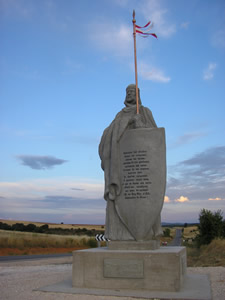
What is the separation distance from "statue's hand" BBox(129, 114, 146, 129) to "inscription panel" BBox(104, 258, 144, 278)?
128 inches

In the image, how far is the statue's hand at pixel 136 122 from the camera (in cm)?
834

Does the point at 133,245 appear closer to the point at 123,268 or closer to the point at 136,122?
the point at 123,268

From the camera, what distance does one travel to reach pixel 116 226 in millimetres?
7930

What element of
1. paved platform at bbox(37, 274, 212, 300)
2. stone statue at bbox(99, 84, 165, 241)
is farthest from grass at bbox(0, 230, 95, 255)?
stone statue at bbox(99, 84, 165, 241)

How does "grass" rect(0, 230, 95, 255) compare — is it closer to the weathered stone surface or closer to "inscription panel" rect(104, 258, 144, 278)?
the weathered stone surface

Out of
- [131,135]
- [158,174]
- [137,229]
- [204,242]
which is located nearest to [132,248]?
[137,229]

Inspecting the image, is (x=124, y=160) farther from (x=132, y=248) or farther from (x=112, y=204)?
(x=132, y=248)

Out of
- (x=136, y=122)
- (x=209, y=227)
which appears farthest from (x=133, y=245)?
(x=209, y=227)

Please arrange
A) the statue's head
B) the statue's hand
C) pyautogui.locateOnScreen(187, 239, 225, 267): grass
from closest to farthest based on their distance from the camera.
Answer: the statue's hand
the statue's head
pyautogui.locateOnScreen(187, 239, 225, 267): grass

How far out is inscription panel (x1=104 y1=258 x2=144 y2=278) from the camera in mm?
6812

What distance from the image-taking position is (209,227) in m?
20.3

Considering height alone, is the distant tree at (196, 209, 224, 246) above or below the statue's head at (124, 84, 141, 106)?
below

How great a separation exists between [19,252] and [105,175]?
18152mm

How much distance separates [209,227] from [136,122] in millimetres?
14169
